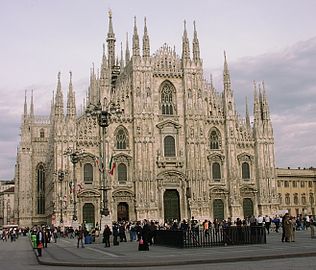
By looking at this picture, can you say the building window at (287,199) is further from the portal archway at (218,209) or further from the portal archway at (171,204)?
the portal archway at (171,204)

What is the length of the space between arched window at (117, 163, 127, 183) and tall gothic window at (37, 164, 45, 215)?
2775 cm

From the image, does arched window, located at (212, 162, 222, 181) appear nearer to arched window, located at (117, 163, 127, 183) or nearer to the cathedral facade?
the cathedral facade

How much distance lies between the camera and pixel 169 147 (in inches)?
2277

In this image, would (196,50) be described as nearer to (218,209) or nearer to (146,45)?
(146,45)

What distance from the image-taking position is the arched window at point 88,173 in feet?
179

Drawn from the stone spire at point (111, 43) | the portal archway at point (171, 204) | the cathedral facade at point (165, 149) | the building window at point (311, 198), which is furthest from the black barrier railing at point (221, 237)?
the building window at point (311, 198)

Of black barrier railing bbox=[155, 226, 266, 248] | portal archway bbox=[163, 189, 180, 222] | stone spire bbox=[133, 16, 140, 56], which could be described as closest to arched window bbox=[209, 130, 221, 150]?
portal archway bbox=[163, 189, 180, 222]

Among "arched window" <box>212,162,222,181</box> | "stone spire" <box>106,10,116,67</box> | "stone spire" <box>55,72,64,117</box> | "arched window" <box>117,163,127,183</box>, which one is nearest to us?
"stone spire" <box>55,72,64,117</box>

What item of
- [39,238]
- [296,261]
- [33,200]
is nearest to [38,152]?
[33,200]

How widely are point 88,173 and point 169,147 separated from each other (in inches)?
370

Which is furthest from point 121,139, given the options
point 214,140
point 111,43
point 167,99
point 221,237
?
point 221,237

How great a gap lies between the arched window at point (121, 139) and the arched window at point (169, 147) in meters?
4.52

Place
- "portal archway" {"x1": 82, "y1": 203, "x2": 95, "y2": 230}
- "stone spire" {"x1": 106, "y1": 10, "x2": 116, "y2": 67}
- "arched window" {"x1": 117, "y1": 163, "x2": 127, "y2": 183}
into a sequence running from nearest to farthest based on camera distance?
"portal archway" {"x1": 82, "y1": 203, "x2": 95, "y2": 230} < "arched window" {"x1": 117, "y1": 163, "x2": 127, "y2": 183} < "stone spire" {"x1": 106, "y1": 10, "x2": 116, "y2": 67}

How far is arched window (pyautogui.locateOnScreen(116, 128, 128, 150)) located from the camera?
5619 cm
